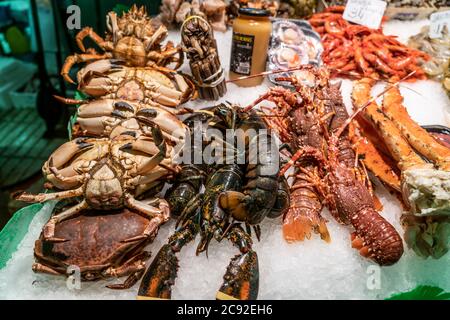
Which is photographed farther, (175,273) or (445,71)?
(445,71)

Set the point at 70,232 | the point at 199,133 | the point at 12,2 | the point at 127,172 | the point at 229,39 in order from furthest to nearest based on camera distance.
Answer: the point at 12,2
the point at 229,39
the point at 199,133
the point at 127,172
the point at 70,232

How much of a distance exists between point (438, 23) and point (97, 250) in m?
3.73

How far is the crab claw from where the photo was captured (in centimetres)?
176

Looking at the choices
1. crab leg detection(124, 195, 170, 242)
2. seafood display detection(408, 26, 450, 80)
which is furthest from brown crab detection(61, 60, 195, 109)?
seafood display detection(408, 26, 450, 80)

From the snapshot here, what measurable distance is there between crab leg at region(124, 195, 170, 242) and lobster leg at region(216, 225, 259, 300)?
0.43 m

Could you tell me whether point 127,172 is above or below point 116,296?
above

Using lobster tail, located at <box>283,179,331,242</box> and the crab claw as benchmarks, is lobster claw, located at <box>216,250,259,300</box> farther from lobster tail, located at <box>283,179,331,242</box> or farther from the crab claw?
lobster tail, located at <box>283,179,331,242</box>

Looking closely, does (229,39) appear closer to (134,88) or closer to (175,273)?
(134,88)

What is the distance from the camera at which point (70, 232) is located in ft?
6.19

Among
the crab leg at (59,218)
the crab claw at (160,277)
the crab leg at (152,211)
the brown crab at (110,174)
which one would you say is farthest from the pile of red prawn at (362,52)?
the crab leg at (59,218)

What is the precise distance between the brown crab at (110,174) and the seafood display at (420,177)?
136 centimetres

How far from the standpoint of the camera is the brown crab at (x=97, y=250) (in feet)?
5.95

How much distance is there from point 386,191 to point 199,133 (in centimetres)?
135
